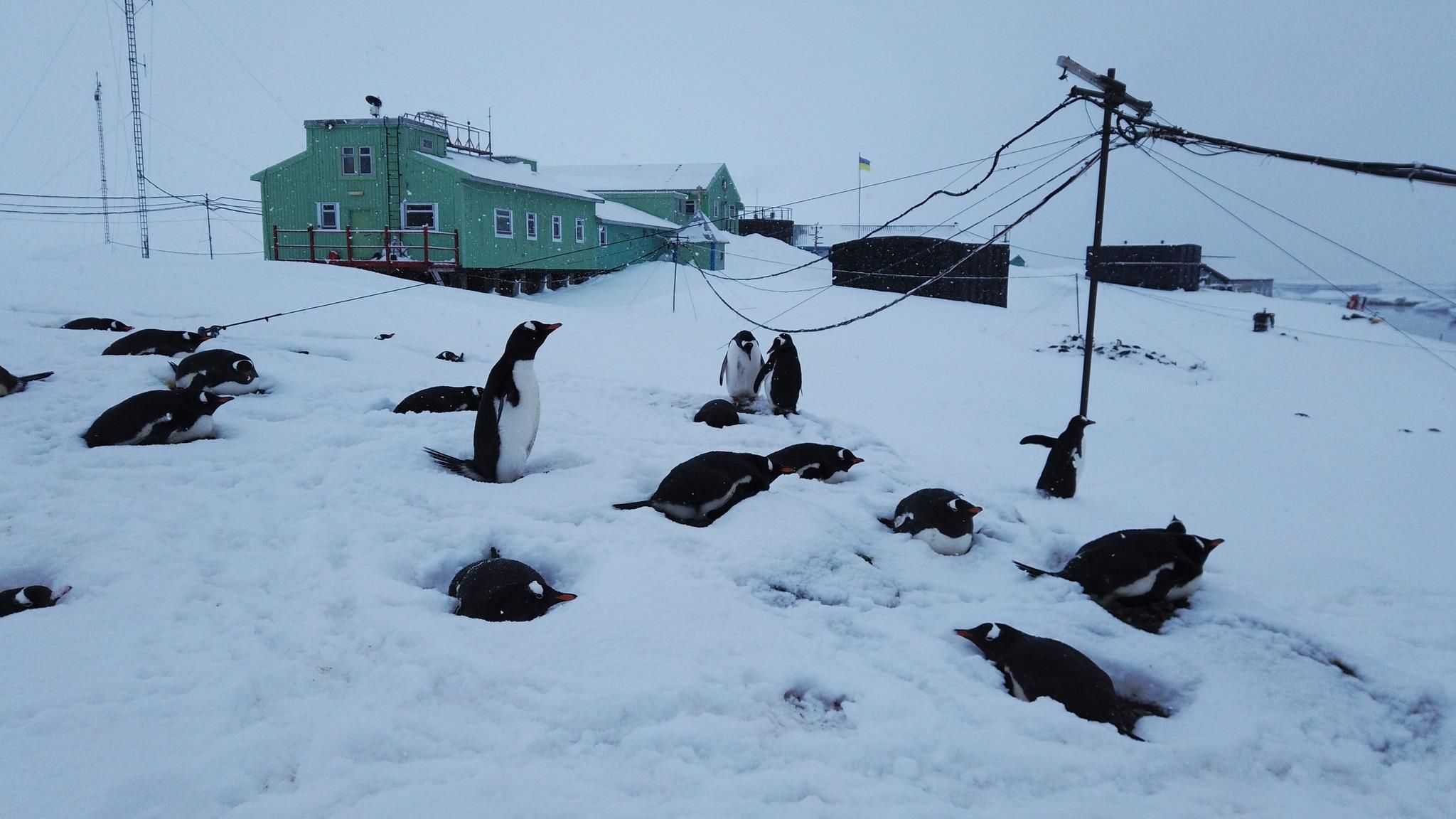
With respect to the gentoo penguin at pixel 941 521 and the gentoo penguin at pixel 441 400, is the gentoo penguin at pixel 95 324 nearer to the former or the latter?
the gentoo penguin at pixel 441 400

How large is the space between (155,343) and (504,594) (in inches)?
272

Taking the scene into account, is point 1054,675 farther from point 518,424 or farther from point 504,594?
point 518,424

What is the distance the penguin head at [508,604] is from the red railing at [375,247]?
21.5 meters

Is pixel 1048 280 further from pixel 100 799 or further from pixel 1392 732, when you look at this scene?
pixel 100 799

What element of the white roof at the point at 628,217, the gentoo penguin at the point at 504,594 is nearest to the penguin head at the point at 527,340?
the gentoo penguin at the point at 504,594

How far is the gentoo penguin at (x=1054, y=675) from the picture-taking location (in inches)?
134

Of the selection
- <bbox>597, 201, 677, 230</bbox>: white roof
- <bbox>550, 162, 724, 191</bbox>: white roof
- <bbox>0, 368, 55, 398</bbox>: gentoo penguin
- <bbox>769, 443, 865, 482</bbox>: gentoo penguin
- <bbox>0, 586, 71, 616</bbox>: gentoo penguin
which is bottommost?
<bbox>0, 586, 71, 616</bbox>: gentoo penguin

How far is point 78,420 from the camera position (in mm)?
5738

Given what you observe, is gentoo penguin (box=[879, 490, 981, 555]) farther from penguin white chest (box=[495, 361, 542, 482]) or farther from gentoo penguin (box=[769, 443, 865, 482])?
penguin white chest (box=[495, 361, 542, 482])

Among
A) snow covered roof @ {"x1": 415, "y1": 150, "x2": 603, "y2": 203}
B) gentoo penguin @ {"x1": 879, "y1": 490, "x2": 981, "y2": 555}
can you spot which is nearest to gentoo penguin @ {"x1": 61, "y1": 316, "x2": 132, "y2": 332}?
gentoo penguin @ {"x1": 879, "y1": 490, "x2": 981, "y2": 555}

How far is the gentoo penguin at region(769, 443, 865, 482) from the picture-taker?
6.43 m

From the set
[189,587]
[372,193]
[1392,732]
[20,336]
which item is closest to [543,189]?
[372,193]

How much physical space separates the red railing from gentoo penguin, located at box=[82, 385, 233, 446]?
18517 millimetres

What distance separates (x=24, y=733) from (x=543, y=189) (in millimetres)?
28206
